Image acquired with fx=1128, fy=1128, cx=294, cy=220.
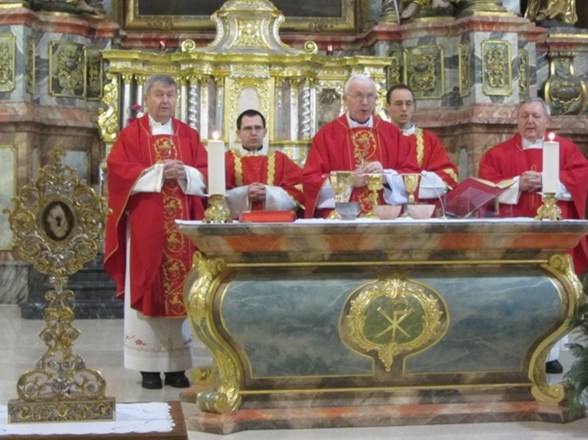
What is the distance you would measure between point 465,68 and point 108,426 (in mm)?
8059

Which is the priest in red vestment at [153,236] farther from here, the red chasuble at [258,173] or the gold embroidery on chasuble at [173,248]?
the red chasuble at [258,173]

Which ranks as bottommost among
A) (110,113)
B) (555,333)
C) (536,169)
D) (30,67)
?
(555,333)

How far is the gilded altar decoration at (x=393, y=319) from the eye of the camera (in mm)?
5449

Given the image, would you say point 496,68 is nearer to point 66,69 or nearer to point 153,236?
point 66,69

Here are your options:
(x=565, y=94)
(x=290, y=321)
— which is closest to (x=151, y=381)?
(x=290, y=321)

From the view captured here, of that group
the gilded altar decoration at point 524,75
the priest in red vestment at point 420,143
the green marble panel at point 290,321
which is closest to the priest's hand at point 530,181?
the priest in red vestment at point 420,143

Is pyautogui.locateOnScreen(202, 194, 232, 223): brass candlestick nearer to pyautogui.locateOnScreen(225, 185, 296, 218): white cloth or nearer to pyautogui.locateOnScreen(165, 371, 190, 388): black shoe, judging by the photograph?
pyautogui.locateOnScreen(225, 185, 296, 218): white cloth

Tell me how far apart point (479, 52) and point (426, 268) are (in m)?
6.51

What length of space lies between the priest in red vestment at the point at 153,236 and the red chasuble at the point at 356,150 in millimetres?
747

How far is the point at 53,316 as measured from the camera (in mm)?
4613

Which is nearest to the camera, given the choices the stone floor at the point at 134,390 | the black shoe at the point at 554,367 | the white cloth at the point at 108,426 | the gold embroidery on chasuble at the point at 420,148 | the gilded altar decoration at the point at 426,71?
the white cloth at the point at 108,426

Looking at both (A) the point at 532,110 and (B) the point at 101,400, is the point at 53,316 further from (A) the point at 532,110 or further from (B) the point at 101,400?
(A) the point at 532,110

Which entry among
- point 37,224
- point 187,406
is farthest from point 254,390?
point 37,224

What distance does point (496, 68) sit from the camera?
458 inches
